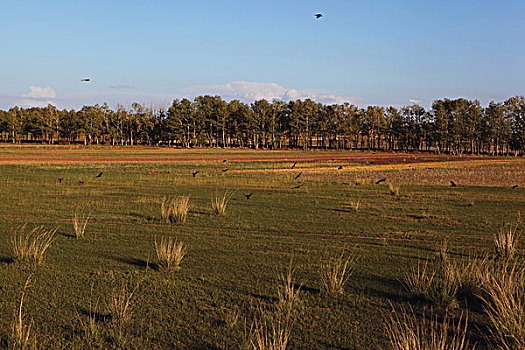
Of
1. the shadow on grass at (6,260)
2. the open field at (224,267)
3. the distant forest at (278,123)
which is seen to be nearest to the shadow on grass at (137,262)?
the open field at (224,267)

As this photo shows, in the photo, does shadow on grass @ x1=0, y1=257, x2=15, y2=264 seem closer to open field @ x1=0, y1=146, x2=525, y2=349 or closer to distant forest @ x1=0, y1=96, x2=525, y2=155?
open field @ x1=0, y1=146, x2=525, y2=349

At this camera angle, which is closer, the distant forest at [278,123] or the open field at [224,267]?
the open field at [224,267]

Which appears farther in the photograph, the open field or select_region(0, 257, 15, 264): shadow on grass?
select_region(0, 257, 15, 264): shadow on grass

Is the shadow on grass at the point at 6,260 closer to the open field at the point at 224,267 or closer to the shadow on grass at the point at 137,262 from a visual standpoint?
the open field at the point at 224,267

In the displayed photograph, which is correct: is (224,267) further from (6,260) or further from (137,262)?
(6,260)

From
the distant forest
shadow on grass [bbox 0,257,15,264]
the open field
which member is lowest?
the open field

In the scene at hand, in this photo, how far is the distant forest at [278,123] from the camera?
4604 inches

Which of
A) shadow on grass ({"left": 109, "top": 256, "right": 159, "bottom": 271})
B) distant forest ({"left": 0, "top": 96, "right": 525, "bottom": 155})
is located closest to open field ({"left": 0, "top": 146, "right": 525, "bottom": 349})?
shadow on grass ({"left": 109, "top": 256, "right": 159, "bottom": 271})

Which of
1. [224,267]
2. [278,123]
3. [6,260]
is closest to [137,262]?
[224,267]

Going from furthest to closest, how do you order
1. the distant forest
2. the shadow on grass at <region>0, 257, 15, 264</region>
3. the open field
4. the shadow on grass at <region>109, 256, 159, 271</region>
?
the distant forest < the shadow on grass at <region>0, 257, 15, 264</region> < the shadow on grass at <region>109, 256, 159, 271</region> < the open field

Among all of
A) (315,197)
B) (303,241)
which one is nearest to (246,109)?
(315,197)

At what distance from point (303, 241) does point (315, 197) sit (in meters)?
9.87

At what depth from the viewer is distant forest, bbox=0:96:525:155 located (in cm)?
11694

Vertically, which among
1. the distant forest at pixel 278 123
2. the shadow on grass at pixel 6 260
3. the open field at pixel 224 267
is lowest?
the open field at pixel 224 267
